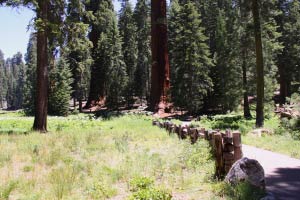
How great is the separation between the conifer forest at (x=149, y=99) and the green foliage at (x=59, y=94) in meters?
0.11

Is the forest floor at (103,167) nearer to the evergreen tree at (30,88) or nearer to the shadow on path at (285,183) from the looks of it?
the shadow on path at (285,183)

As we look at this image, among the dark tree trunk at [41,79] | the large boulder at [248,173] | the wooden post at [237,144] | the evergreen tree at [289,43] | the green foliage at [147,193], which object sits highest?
the evergreen tree at [289,43]

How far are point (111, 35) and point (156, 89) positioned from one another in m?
31.4

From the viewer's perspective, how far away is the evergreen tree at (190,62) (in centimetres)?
3491

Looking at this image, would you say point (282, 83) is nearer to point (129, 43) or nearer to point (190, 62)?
point (190, 62)

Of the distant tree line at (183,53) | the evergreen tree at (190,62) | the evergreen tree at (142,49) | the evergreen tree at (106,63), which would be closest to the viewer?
the distant tree line at (183,53)

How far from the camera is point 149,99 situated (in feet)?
107

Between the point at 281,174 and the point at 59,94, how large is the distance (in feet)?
117

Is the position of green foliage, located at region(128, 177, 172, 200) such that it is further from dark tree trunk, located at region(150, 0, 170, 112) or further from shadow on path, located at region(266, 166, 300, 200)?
dark tree trunk, located at region(150, 0, 170, 112)

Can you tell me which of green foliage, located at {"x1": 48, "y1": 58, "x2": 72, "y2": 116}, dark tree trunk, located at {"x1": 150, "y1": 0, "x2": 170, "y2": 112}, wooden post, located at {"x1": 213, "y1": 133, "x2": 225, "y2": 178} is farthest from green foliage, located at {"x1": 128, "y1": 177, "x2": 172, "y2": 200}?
green foliage, located at {"x1": 48, "y1": 58, "x2": 72, "y2": 116}

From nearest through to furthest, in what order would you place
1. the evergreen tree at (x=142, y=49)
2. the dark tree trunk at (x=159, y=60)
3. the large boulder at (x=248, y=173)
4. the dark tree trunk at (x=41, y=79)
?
the large boulder at (x=248, y=173) → the dark tree trunk at (x=41, y=79) → the dark tree trunk at (x=159, y=60) → the evergreen tree at (x=142, y=49)

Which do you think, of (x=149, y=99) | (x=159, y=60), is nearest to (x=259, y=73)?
(x=159, y=60)

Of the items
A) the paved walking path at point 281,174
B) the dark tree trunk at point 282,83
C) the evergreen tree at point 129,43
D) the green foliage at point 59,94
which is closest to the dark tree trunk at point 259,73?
the paved walking path at point 281,174

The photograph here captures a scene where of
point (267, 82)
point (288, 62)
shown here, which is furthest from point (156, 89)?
point (288, 62)
